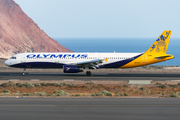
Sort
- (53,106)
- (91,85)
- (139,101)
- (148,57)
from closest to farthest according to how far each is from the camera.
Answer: (53,106) → (139,101) → (91,85) → (148,57)

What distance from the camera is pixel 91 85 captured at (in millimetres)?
35875

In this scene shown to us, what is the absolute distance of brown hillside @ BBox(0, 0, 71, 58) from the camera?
115938 millimetres

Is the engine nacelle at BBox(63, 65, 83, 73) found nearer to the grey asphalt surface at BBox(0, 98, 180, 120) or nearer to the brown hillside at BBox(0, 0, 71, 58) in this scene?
the grey asphalt surface at BBox(0, 98, 180, 120)

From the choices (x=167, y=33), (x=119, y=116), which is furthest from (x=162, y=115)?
(x=167, y=33)

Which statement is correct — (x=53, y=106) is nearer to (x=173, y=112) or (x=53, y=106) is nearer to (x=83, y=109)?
(x=83, y=109)

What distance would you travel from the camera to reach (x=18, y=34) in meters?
124

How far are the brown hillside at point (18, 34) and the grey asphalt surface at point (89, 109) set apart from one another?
3538 inches

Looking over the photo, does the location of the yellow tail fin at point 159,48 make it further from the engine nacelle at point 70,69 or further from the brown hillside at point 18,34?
the brown hillside at point 18,34

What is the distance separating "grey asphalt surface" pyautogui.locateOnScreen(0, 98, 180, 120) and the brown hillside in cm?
8985

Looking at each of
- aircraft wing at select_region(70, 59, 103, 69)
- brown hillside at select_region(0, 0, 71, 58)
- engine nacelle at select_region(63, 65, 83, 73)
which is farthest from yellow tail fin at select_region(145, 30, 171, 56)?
brown hillside at select_region(0, 0, 71, 58)

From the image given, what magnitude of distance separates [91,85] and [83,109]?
53.1ft

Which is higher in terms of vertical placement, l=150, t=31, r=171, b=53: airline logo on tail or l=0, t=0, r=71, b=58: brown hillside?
l=0, t=0, r=71, b=58: brown hillside

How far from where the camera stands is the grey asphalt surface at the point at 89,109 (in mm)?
17797

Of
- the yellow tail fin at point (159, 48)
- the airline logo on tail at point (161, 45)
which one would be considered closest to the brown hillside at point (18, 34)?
the yellow tail fin at point (159, 48)
